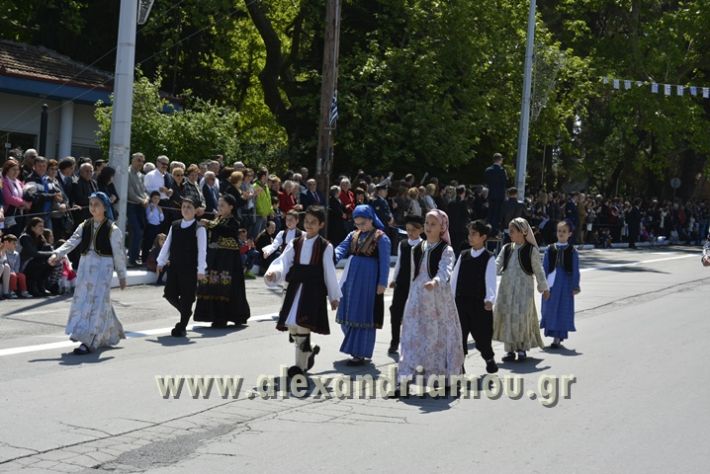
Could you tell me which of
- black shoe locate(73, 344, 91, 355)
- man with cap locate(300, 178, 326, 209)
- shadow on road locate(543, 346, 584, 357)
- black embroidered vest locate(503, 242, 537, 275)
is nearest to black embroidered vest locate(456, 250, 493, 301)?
black embroidered vest locate(503, 242, 537, 275)

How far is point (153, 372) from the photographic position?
1027cm

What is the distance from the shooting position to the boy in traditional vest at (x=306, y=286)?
1024 cm

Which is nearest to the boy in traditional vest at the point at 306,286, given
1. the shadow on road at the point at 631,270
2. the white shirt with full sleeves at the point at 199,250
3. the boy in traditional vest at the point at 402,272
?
the boy in traditional vest at the point at 402,272

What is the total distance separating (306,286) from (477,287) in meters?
1.85

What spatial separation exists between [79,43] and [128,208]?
15.3 metres

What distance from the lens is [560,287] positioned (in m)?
13.5

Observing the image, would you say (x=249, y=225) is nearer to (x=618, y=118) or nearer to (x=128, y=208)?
(x=128, y=208)

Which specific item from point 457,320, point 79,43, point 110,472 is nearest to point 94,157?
point 79,43

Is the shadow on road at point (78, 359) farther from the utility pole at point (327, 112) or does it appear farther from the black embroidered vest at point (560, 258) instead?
the utility pole at point (327, 112)

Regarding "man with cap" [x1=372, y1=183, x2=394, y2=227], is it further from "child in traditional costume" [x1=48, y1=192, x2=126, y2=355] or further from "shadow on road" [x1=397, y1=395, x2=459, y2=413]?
"shadow on road" [x1=397, y1=395, x2=459, y2=413]

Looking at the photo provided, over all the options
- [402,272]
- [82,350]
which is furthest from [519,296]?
[82,350]

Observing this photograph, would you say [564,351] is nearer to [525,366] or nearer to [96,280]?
[525,366]

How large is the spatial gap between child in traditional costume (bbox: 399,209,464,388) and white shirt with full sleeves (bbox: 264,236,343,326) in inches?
30.0

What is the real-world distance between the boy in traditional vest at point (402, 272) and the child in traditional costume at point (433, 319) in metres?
0.46
